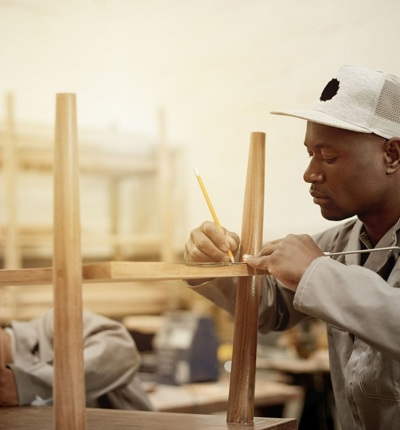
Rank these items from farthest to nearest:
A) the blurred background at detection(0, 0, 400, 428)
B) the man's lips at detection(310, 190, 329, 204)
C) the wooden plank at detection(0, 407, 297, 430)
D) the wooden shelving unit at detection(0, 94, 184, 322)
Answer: the wooden shelving unit at detection(0, 94, 184, 322)
the blurred background at detection(0, 0, 400, 428)
the man's lips at detection(310, 190, 329, 204)
the wooden plank at detection(0, 407, 297, 430)

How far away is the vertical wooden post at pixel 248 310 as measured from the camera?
5.33 feet

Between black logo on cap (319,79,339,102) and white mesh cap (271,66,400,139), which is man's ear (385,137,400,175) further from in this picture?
black logo on cap (319,79,339,102)

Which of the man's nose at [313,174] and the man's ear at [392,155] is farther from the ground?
the man's ear at [392,155]

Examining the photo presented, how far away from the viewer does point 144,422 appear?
62.7 inches

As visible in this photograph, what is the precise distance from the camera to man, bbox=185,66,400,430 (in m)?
1.56

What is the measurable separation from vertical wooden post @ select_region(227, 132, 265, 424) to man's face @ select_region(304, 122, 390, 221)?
0.63 feet

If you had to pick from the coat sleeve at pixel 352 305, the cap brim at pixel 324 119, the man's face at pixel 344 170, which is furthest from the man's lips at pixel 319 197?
the coat sleeve at pixel 352 305

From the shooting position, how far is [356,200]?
6.07 ft

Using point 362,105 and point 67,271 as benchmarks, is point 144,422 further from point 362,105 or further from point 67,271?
point 362,105

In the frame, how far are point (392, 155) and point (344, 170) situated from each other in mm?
150

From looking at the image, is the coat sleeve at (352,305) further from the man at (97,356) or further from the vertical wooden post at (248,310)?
the man at (97,356)

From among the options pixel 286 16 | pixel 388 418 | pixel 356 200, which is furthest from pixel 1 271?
pixel 286 16

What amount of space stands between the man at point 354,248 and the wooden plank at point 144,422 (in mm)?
259

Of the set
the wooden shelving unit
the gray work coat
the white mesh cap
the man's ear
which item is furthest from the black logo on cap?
the wooden shelving unit
